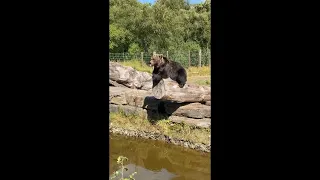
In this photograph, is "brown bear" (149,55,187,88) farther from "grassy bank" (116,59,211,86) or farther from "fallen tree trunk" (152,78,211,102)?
"grassy bank" (116,59,211,86)

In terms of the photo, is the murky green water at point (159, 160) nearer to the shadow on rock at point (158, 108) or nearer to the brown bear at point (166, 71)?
the shadow on rock at point (158, 108)

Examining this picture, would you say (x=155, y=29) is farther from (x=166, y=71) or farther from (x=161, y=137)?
(x=161, y=137)

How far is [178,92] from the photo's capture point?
26.2ft

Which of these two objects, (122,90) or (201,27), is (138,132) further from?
(201,27)

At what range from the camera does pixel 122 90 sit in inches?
389

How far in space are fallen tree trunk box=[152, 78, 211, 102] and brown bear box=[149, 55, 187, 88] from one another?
0.32ft

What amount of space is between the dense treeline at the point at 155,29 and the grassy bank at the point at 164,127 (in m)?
12.3

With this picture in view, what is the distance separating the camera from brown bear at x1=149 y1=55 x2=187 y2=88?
8.12 metres

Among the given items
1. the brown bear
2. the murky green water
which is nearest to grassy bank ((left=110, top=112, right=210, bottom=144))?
the murky green water
